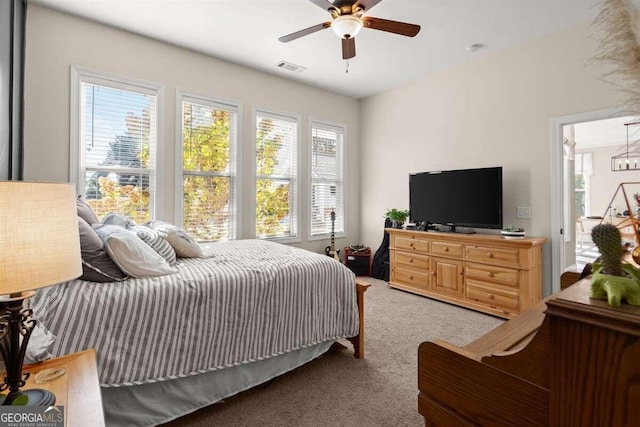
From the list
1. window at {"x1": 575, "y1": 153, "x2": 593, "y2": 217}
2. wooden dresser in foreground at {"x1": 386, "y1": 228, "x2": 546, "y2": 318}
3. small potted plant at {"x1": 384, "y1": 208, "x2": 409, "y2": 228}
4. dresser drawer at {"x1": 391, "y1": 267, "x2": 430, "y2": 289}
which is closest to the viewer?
wooden dresser in foreground at {"x1": 386, "y1": 228, "x2": 546, "y2": 318}

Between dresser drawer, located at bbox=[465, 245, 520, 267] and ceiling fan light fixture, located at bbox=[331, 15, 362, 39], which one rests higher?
ceiling fan light fixture, located at bbox=[331, 15, 362, 39]

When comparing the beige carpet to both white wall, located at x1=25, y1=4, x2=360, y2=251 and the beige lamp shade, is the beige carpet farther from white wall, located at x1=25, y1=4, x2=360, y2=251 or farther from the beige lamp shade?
white wall, located at x1=25, y1=4, x2=360, y2=251

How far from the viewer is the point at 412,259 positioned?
4219 millimetres

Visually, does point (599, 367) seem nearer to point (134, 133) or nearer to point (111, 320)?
point (111, 320)

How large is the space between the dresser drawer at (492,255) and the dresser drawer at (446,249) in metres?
0.10

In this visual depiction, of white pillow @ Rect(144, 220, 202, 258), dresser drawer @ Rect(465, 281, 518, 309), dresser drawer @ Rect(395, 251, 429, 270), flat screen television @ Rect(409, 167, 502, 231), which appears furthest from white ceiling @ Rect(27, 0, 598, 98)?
dresser drawer @ Rect(465, 281, 518, 309)

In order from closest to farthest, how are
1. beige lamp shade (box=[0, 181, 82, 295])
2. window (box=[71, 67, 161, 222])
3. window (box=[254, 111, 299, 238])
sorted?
beige lamp shade (box=[0, 181, 82, 295])
window (box=[71, 67, 161, 222])
window (box=[254, 111, 299, 238])

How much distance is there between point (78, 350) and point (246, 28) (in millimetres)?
3166

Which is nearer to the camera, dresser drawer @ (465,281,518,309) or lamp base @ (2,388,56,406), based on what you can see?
lamp base @ (2,388,56,406)

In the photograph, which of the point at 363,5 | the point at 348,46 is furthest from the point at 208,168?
the point at 363,5

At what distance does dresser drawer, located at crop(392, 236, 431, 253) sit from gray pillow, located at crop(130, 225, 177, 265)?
2971mm

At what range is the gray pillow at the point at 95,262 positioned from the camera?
171 centimetres

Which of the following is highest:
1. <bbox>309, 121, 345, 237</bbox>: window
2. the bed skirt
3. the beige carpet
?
<bbox>309, 121, 345, 237</bbox>: window

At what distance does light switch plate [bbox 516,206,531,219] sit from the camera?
3.62 meters
